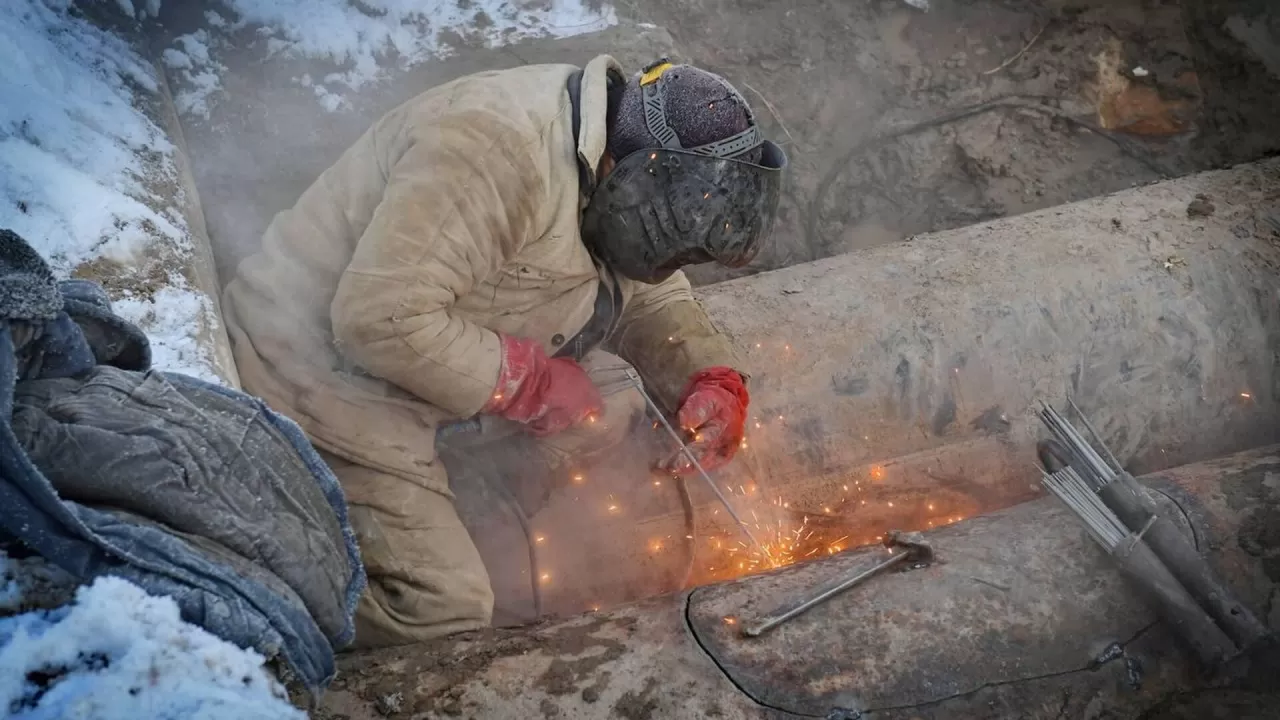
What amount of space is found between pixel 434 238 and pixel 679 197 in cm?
64

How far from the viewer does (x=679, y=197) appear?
240cm

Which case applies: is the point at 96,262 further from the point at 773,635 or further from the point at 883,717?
the point at 883,717

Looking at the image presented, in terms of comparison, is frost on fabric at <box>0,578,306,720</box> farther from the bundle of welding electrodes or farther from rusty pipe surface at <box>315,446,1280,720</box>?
the bundle of welding electrodes

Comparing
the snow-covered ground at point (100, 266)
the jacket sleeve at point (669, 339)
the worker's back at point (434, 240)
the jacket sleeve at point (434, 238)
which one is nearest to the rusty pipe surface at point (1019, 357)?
the jacket sleeve at point (669, 339)

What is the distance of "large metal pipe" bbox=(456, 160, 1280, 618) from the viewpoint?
3203mm

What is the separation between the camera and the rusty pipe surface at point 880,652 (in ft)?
6.24

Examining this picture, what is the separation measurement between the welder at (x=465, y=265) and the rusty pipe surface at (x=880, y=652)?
544mm

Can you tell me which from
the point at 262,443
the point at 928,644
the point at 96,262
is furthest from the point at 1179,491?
the point at 96,262

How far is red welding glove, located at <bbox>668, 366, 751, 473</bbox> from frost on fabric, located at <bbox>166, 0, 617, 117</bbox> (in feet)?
7.17

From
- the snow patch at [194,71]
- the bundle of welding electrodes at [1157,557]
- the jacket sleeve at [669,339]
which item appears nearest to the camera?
the bundle of welding electrodes at [1157,557]

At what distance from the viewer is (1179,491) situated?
2.51 metres

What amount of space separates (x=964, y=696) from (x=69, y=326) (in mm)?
1902

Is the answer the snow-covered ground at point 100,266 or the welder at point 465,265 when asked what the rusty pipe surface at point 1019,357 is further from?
the snow-covered ground at point 100,266

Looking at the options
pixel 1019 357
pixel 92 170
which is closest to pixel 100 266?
pixel 92 170
